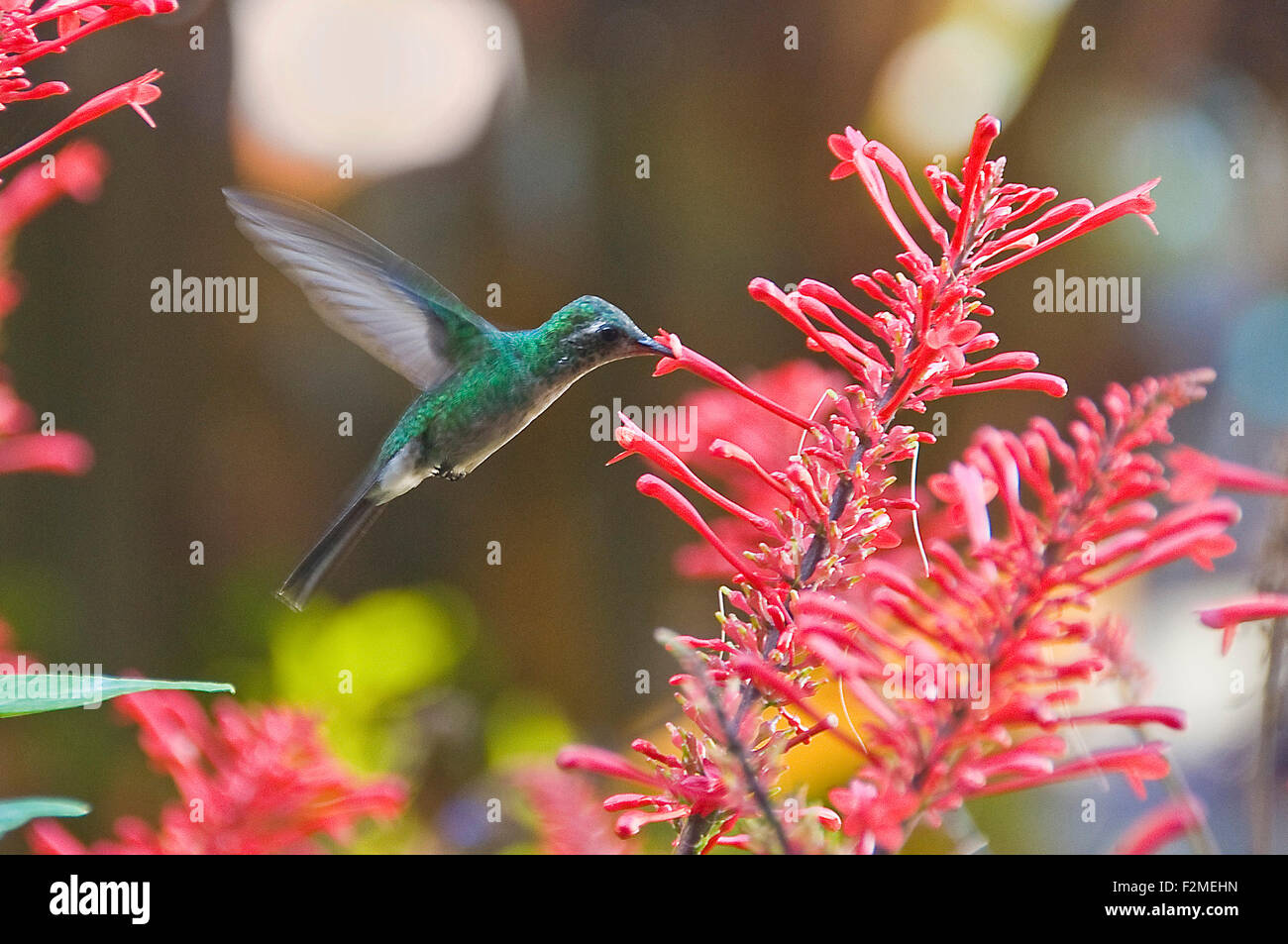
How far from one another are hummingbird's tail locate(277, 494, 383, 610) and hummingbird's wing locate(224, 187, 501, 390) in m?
0.17

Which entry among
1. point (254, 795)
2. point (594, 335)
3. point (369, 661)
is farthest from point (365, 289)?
point (369, 661)

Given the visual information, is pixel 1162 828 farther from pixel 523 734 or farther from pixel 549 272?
pixel 549 272

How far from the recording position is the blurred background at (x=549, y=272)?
8.87ft

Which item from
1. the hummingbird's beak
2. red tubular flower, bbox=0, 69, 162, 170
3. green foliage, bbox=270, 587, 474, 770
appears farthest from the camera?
green foliage, bbox=270, 587, 474, 770

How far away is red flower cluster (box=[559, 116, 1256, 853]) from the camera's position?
62 centimetres

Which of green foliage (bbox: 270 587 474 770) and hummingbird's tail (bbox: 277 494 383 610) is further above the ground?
hummingbird's tail (bbox: 277 494 383 610)

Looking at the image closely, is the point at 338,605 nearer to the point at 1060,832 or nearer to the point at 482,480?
the point at 482,480

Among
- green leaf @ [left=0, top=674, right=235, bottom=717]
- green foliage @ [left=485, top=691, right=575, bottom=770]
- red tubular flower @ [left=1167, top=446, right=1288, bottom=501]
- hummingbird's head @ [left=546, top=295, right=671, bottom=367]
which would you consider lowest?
green foliage @ [left=485, top=691, right=575, bottom=770]

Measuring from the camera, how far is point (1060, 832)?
2.51 metres

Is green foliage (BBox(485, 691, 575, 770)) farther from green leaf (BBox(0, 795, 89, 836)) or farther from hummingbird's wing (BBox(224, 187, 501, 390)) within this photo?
green leaf (BBox(0, 795, 89, 836))

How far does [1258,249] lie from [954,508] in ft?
7.91

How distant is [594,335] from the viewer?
3.91ft

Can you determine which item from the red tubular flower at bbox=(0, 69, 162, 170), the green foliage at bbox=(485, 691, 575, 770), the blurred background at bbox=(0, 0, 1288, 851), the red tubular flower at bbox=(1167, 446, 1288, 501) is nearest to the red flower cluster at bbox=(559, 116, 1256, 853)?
the red tubular flower at bbox=(1167, 446, 1288, 501)
